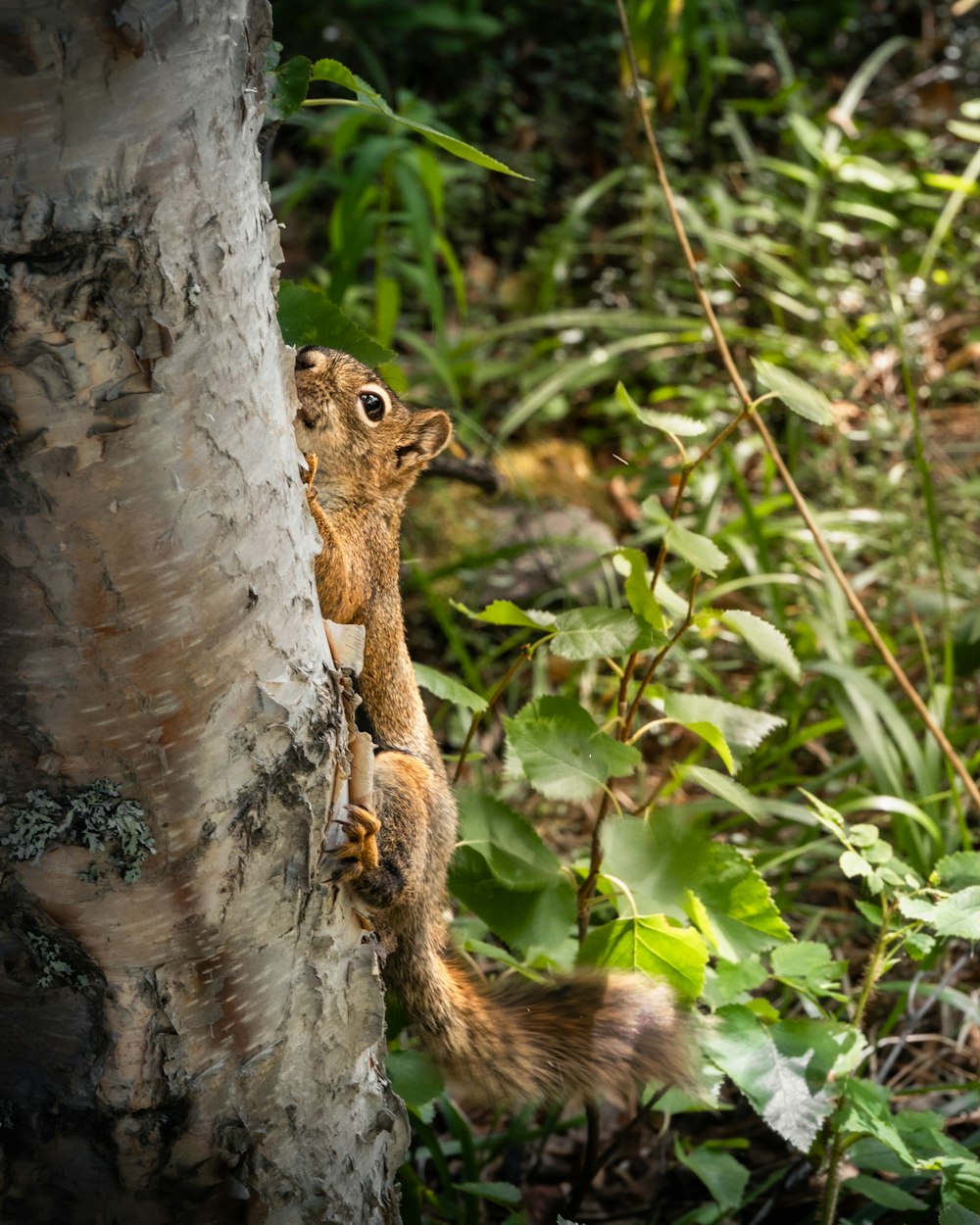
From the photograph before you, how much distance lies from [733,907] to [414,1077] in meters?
0.50

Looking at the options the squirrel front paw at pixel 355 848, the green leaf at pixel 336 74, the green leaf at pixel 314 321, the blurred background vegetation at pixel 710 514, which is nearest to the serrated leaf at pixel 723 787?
the blurred background vegetation at pixel 710 514

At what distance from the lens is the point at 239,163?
3.11 ft

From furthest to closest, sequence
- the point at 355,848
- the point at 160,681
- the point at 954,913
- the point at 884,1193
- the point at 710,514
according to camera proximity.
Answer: the point at 710,514, the point at 884,1193, the point at 954,913, the point at 355,848, the point at 160,681

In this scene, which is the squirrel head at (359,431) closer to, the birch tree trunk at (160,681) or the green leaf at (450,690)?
the green leaf at (450,690)

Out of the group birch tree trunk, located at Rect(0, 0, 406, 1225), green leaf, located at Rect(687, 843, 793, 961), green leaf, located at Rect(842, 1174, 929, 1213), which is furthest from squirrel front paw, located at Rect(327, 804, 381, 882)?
green leaf, located at Rect(842, 1174, 929, 1213)

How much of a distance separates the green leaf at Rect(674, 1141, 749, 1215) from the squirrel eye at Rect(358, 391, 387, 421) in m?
1.23

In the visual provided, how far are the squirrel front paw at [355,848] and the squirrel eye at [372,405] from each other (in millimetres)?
691

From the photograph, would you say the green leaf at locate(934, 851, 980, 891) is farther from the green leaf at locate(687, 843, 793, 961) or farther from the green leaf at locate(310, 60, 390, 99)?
→ the green leaf at locate(310, 60, 390, 99)

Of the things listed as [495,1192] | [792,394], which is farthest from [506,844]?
[792,394]

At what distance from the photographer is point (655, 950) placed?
59.7 inches

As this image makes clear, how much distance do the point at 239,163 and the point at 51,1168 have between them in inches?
39.0

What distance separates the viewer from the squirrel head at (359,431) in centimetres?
169

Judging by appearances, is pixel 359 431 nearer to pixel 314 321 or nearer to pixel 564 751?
pixel 314 321

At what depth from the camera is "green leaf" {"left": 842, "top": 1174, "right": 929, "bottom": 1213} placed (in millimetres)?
1654
